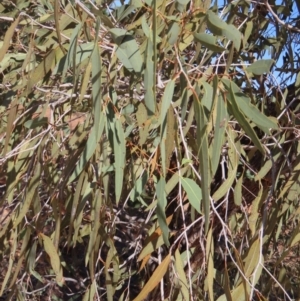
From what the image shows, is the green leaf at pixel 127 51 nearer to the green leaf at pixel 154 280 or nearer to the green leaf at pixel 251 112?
the green leaf at pixel 251 112

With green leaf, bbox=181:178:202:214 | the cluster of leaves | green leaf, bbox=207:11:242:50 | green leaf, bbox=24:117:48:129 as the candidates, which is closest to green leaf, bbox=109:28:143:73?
the cluster of leaves

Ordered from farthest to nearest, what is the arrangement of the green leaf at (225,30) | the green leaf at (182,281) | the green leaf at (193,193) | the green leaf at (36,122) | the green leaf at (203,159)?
the green leaf at (36,122)
the green leaf at (182,281)
the green leaf at (193,193)
the green leaf at (225,30)
the green leaf at (203,159)

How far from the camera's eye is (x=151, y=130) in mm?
1355

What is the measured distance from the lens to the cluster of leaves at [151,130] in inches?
39.0

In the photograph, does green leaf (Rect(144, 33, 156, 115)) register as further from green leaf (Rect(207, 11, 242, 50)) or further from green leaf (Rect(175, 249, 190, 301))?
green leaf (Rect(175, 249, 190, 301))

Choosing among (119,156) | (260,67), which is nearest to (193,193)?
(119,156)

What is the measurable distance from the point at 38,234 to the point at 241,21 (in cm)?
76

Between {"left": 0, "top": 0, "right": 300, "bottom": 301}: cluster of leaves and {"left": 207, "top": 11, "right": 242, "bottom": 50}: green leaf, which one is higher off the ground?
{"left": 207, "top": 11, "right": 242, "bottom": 50}: green leaf

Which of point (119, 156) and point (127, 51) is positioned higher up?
point (127, 51)

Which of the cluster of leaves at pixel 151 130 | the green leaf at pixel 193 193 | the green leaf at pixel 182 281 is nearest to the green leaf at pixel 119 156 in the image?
the cluster of leaves at pixel 151 130

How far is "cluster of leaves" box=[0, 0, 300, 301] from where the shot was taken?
3.25 feet

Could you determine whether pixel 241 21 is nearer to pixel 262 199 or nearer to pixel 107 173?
pixel 262 199

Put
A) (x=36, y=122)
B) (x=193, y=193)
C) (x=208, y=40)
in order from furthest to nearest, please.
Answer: (x=36, y=122) → (x=193, y=193) → (x=208, y=40)

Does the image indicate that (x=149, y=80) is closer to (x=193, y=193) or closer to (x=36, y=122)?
(x=193, y=193)
